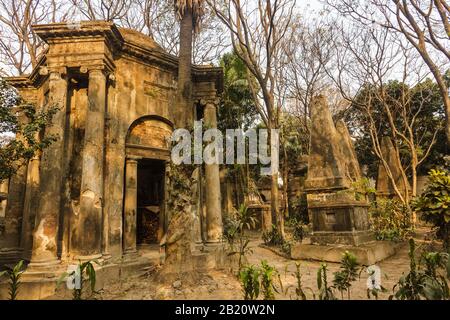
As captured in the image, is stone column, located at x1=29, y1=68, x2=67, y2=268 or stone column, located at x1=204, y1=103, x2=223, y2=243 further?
stone column, located at x1=204, y1=103, x2=223, y2=243

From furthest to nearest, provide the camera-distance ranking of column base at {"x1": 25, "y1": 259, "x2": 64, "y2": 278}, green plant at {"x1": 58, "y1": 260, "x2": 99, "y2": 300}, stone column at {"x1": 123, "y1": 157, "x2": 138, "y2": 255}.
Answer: stone column at {"x1": 123, "y1": 157, "x2": 138, "y2": 255} → column base at {"x1": 25, "y1": 259, "x2": 64, "y2": 278} → green plant at {"x1": 58, "y1": 260, "x2": 99, "y2": 300}

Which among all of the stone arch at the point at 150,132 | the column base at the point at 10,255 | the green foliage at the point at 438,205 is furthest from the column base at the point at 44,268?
the green foliage at the point at 438,205

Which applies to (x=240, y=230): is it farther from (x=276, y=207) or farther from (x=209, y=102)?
(x=209, y=102)

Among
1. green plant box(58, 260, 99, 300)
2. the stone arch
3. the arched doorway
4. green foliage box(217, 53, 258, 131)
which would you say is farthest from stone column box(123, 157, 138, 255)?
green foliage box(217, 53, 258, 131)

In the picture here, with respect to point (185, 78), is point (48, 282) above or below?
below

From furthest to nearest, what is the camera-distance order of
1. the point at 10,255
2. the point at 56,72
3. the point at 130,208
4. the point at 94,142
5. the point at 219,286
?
the point at 10,255 < the point at 130,208 < the point at 56,72 < the point at 94,142 < the point at 219,286

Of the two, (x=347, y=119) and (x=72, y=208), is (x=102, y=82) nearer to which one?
(x=72, y=208)

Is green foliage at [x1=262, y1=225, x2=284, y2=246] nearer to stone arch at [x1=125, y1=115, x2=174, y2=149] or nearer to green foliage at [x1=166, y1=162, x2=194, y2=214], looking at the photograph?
stone arch at [x1=125, y1=115, x2=174, y2=149]

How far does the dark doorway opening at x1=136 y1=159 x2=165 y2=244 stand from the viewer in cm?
1133

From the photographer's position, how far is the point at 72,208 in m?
7.67

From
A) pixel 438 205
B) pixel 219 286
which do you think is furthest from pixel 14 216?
pixel 438 205

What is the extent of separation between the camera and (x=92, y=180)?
7062 mm

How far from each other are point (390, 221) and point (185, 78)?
957 cm

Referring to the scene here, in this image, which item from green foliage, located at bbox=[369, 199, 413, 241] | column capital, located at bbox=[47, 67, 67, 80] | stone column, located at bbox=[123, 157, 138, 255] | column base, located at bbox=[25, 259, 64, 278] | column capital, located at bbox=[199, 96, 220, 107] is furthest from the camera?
column capital, located at bbox=[199, 96, 220, 107]
